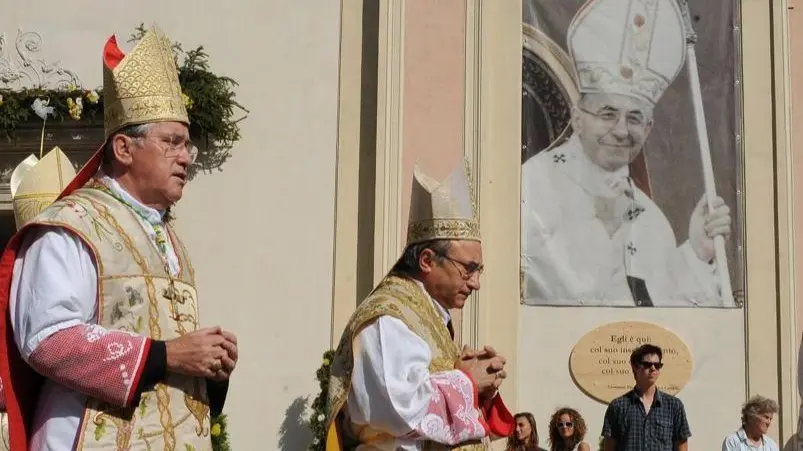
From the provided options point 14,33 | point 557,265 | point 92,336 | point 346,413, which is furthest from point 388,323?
point 14,33

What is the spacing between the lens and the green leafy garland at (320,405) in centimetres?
885

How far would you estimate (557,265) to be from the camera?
939 centimetres

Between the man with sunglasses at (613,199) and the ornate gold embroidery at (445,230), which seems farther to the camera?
the man with sunglasses at (613,199)

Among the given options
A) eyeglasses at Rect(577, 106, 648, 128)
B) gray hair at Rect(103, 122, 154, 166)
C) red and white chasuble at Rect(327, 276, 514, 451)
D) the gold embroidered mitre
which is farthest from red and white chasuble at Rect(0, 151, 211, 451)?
eyeglasses at Rect(577, 106, 648, 128)

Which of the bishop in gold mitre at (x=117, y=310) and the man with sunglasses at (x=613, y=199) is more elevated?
the man with sunglasses at (x=613, y=199)

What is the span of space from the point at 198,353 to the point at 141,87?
82 cm

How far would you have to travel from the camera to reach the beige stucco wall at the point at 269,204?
944cm

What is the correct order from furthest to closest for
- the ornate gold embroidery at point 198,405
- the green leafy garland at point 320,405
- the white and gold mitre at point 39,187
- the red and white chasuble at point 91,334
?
the green leafy garland at point 320,405, the white and gold mitre at point 39,187, the ornate gold embroidery at point 198,405, the red and white chasuble at point 91,334

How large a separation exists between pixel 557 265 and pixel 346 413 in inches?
200

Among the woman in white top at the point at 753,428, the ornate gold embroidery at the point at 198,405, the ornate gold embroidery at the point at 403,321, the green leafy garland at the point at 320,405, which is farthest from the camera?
the green leafy garland at the point at 320,405

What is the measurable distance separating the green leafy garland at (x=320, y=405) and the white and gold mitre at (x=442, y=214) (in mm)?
3957

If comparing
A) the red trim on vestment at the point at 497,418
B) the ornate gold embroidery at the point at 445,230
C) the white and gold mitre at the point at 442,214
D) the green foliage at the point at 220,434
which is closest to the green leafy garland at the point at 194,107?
the green foliage at the point at 220,434

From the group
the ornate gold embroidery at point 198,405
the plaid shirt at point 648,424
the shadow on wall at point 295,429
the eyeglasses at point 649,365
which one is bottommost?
the shadow on wall at point 295,429

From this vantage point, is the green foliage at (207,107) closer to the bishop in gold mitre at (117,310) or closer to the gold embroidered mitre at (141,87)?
the gold embroidered mitre at (141,87)
